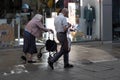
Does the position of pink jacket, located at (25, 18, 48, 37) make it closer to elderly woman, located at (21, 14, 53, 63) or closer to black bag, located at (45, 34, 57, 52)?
elderly woman, located at (21, 14, 53, 63)

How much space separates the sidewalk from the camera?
973 centimetres

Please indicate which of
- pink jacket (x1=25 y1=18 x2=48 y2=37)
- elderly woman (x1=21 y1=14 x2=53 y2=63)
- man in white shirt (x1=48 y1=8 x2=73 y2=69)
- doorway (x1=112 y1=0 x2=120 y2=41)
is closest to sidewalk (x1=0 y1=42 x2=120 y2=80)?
man in white shirt (x1=48 y1=8 x2=73 y2=69)

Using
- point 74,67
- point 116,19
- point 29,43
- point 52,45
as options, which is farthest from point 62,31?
point 116,19

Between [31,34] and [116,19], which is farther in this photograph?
[116,19]

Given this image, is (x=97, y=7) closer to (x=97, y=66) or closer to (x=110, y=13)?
(x=110, y=13)

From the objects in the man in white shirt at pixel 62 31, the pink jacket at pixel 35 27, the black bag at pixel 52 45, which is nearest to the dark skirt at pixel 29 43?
the pink jacket at pixel 35 27

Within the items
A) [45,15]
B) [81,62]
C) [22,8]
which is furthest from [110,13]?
[81,62]

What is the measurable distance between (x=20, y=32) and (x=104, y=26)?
4.29 meters

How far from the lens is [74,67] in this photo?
11.0m

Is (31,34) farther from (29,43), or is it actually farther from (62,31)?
(62,31)

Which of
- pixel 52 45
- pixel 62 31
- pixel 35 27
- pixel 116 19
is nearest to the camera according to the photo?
pixel 62 31

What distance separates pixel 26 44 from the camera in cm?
1187

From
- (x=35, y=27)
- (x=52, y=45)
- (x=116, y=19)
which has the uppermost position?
(x=116, y=19)

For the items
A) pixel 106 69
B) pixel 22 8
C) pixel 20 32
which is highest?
pixel 22 8
